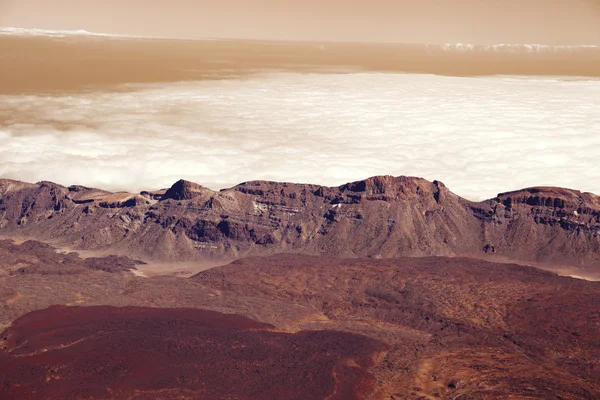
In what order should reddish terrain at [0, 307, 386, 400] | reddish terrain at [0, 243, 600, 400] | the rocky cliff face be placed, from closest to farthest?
reddish terrain at [0, 307, 386, 400] < reddish terrain at [0, 243, 600, 400] < the rocky cliff face

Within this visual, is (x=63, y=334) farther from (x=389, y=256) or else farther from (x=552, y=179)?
(x=552, y=179)

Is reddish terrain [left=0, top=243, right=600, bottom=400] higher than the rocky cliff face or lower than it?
lower

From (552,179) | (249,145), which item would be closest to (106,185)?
(249,145)

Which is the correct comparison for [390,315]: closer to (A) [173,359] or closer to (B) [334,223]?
(A) [173,359]

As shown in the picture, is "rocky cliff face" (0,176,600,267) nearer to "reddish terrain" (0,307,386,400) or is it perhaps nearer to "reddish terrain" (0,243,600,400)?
"reddish terrain" (0,243,600,400)

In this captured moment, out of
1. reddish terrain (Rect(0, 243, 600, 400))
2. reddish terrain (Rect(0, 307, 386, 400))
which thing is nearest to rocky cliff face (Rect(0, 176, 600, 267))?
reddish terrain (Rect(0, 243, 600, 400))

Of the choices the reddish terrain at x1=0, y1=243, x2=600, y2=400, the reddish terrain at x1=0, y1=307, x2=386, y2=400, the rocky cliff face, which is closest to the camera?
the reddish terrain at x1=0, y1=307, x2=386, y2=400

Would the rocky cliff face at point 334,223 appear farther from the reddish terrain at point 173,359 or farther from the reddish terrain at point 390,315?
the reddish terrain at point 173,359

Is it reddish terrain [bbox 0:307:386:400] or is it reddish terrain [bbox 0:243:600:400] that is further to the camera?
reddish terrain [bbox 0:243:600:400]
